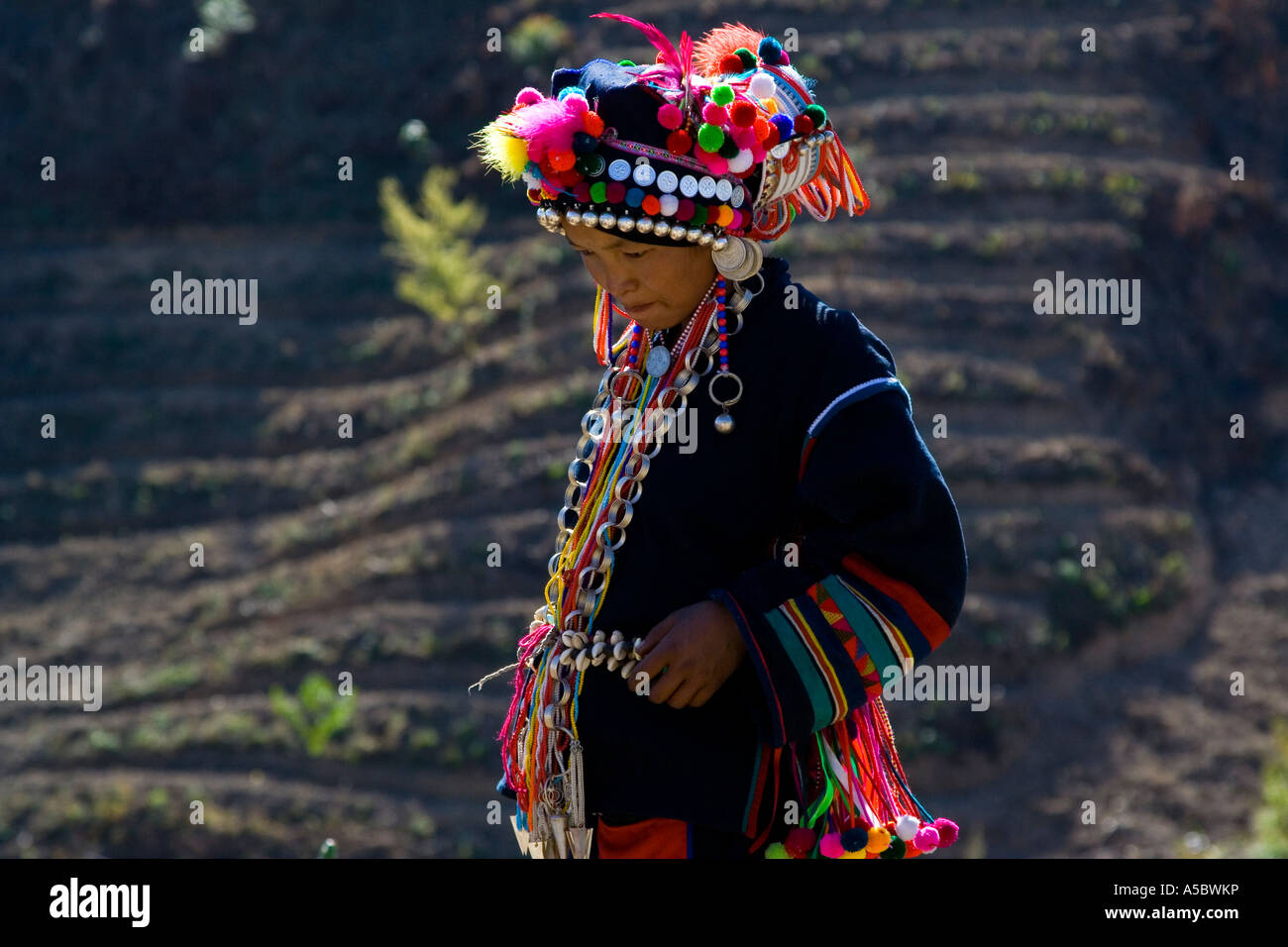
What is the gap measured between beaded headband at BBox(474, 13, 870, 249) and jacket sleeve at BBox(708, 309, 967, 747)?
0.43 m

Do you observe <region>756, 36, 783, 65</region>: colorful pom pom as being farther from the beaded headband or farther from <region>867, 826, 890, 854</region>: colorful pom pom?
<region>867, 826, 890, 854</region>: colorful pom pom

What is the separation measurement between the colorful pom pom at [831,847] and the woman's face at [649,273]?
102cm

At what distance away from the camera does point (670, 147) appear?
8.96 ft

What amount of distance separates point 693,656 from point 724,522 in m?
0.28

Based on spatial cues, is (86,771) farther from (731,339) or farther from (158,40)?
(158,40)

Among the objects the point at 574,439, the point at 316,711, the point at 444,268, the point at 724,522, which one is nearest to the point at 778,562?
the point at 724,522

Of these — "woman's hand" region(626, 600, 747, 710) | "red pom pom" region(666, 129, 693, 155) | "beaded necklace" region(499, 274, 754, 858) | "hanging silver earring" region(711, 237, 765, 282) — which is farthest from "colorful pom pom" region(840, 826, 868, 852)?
"red pom pom" region(666, 129, 693, 155)

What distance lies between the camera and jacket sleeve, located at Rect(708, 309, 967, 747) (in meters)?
2.59

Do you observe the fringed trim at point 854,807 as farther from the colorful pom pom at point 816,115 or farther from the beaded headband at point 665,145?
the colorful pom pom at point 816,115

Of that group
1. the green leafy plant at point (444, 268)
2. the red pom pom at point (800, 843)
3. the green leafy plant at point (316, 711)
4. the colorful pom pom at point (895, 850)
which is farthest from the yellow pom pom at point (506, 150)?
the green leafy plant at point (444, 268)

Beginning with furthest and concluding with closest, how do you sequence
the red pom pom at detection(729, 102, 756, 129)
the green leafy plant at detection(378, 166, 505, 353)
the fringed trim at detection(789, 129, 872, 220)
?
the green leafy plant at detection(378, 166, 505, 353) → the fringed trim at detection(789, 129, 872, 220) → the red pom pom at detection(729, 102, 756, 129)

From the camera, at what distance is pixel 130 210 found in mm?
14352

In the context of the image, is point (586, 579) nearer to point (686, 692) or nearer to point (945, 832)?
point (686, 692)

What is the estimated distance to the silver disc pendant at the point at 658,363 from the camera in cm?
290
